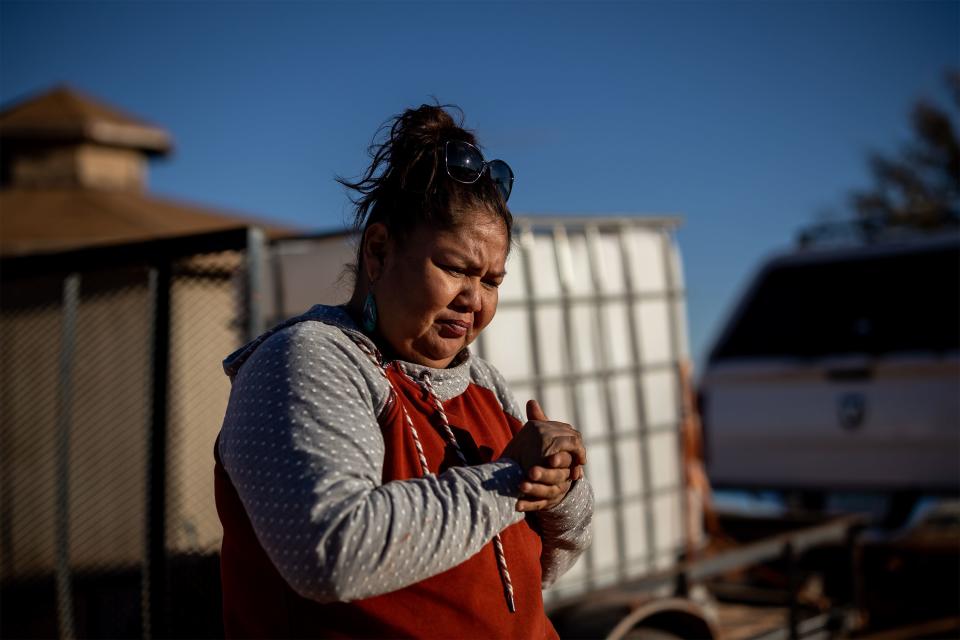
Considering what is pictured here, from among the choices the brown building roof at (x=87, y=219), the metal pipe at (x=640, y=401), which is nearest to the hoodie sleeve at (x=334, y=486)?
the metal pipe at (x=640, y=401)

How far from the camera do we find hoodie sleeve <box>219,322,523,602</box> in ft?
4.50

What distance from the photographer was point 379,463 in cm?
150

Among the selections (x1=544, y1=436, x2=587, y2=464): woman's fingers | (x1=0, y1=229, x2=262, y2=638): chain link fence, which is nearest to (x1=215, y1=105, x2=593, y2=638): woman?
(x1=544, y1=436, x2=587, y2=464): woman's fingers

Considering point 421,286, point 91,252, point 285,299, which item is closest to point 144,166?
point 285,299

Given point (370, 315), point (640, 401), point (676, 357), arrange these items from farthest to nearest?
point (676, 357), point (640, 401), point (370, 315)

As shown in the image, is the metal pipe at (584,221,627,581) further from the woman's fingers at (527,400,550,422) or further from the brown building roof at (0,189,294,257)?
the brown building roof at (0,189,294,257)

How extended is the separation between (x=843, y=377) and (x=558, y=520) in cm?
462

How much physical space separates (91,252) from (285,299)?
64.1 inches

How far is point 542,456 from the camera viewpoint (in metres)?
1.58

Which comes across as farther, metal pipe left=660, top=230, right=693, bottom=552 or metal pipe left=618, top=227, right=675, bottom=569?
metal pipe left=660, top=230, right=693, bottom=552

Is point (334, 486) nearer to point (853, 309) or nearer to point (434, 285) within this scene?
point (434, 285)

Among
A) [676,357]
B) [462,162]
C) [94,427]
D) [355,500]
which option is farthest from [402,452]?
[94,427]

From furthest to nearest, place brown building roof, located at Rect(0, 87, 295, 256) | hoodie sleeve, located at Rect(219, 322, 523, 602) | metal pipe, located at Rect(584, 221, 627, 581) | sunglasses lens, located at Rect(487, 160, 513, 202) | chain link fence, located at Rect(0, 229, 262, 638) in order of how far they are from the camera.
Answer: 1. brown building roof, located at Rect(0, 87, 295, 256)
2. metal pipe, located at Rect(584, 221, 627, 581)
3. chain link fence, located at Rect(0, 229, 262, 638)
4. sunglasses lens, located at Rect(487, 160, 513, 202)
5. hoodie sleeve, located at Rect(219, 322, 523, 602)

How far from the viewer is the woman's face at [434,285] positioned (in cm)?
165
